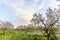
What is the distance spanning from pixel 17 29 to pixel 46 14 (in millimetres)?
418

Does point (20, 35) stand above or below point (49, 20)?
below

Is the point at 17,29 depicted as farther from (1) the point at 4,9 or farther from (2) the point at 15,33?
(1) the point at 4,9

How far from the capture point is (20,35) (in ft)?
7.17

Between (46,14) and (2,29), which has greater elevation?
(46,14)

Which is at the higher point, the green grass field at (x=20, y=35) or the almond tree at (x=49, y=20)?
the almond tree at (x=49, y=20)

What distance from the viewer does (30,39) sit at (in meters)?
2.19

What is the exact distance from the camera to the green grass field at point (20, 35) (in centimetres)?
218

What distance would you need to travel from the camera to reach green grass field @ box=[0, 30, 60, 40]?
218 centimetres

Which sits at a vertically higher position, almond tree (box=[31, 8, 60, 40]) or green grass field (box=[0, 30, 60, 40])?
almond tree (box=[31, 8, 60, 40])

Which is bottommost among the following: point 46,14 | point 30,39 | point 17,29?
point 30,39

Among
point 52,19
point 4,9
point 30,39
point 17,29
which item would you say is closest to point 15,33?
point 17,29

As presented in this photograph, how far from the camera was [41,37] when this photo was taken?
2176 mm

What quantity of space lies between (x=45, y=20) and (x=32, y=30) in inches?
8.3

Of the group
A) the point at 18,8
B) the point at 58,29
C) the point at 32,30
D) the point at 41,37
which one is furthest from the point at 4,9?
the point at 58,29
